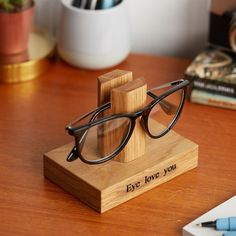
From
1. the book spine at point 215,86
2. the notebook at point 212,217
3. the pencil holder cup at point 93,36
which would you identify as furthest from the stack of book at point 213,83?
the notebook at point 212,217

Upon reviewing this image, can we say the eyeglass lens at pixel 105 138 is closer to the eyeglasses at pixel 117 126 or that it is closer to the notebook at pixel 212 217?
the eyeglasses at pixel 117 126

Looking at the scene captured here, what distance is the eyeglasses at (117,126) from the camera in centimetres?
83

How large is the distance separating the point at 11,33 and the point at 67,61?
106 mm

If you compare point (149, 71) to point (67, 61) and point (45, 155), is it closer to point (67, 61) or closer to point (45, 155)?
point (67, 61)

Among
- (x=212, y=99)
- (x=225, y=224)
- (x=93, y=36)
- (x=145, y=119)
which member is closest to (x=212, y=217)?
(x=225, y=224)

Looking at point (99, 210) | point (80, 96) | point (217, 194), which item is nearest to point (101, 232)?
point (99, 210)

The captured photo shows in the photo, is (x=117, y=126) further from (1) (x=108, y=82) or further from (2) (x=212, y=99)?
(2) (x=212, y=99)

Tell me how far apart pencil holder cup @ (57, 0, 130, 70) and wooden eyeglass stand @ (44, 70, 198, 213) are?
0.28 metres

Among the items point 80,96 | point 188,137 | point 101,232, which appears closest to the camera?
point 101,232

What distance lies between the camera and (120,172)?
867mm

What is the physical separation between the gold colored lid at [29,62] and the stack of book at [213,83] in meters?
0.24

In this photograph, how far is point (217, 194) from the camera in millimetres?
897

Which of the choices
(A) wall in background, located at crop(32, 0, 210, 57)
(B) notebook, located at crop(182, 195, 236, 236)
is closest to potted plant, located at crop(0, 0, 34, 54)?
(A) wall in background, located at crop(32, 0, 210, 57)

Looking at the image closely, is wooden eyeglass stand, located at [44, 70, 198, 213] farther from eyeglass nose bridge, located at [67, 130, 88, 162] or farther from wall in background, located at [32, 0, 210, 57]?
wall in background, located at [32, 0, 210, 57]
